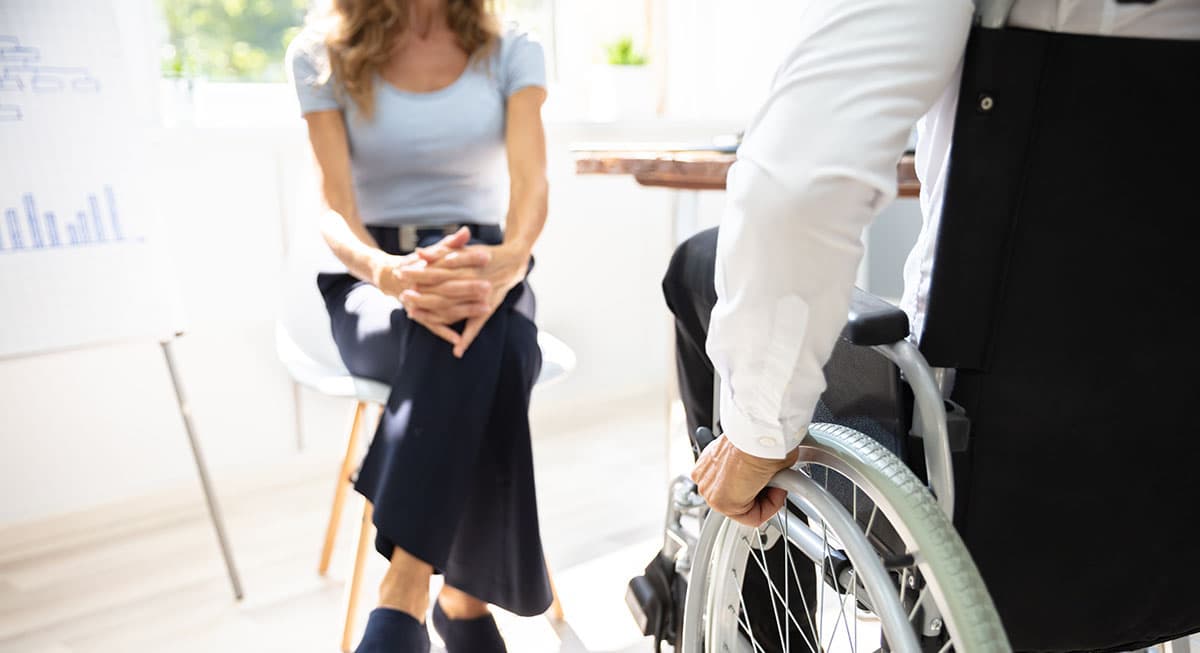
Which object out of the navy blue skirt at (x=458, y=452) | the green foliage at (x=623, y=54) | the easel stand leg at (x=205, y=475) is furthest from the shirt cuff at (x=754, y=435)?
the green foliage at (x=623, y=54)

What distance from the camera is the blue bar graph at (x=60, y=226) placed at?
62.9 inches

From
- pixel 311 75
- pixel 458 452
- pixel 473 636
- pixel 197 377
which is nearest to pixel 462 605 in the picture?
pixel 473 636

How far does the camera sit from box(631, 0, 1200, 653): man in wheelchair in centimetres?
62

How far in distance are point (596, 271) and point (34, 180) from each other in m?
1.55

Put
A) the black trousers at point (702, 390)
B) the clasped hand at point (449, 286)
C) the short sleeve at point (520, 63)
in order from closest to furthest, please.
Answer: the black trousers at point (702, 390) < the clasped hand at point (449, 286) < the short sleeve at point (520, 63)

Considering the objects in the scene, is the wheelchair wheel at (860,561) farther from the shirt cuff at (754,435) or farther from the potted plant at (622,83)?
the potted plant at (622,83)

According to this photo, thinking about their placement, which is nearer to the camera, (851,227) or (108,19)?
(851,227)

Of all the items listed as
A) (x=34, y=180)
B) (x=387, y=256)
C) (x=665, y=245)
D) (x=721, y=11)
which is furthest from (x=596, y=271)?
(x=34, y=180)

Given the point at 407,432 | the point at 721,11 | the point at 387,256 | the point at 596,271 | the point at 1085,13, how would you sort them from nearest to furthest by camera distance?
the point at 1085,13 → the point at 407,432 → the point at 387,256 → the point at 596,271 → the point at 721,11

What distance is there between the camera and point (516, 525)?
140cm

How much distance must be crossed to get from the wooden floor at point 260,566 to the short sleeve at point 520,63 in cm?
95

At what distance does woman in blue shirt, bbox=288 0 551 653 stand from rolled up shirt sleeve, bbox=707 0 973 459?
74 cm

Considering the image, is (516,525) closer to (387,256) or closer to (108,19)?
(387,256)

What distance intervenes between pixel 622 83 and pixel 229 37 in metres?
1.11
